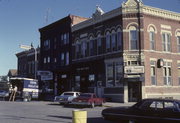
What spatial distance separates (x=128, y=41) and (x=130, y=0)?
486cm

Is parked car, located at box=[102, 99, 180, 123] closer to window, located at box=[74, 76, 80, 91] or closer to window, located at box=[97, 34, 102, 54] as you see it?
window, located at box=[97, 34, 102, 54]

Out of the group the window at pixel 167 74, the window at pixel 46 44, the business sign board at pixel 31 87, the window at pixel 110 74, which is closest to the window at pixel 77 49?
the business sign board at pixel 31 87

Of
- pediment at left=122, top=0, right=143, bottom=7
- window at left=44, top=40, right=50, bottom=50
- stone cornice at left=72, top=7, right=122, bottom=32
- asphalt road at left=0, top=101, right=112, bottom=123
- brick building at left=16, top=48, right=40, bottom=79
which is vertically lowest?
asphalt road at left=0, top=101, right=112, bottom=123

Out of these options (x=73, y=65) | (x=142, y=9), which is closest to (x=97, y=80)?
(x=73, y=65)

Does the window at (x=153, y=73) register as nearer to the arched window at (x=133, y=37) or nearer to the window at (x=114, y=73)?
the arched window at (x=133, y=37)

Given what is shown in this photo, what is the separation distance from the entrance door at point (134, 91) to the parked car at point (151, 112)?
62.4 ft

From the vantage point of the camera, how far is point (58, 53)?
45656mm

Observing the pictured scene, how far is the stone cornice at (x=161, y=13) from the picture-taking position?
32406mm

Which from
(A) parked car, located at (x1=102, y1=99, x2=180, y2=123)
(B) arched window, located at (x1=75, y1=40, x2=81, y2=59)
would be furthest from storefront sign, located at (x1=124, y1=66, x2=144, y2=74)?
(A) parked car, located at (x1=102, y1=99, x2=180, y2=123)

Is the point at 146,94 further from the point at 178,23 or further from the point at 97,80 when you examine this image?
the point at 178,23

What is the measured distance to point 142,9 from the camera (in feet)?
105

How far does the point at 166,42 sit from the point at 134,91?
305 inches

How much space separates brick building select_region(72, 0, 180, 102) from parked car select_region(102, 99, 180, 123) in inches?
739

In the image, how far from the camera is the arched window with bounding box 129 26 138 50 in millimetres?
32031
